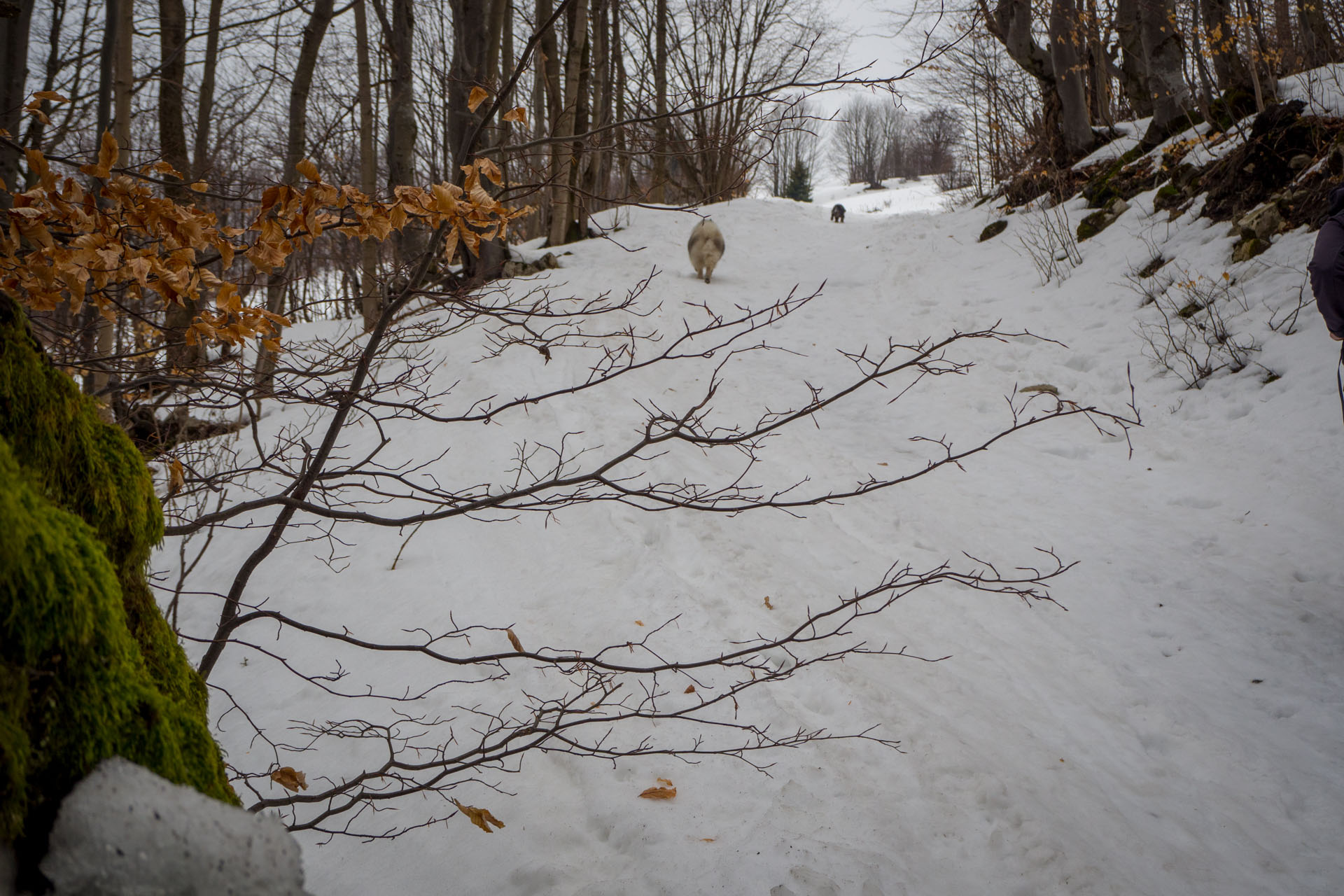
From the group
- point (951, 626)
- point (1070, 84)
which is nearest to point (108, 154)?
point (951, 626)

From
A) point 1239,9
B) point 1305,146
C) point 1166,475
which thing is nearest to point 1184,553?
point 1166,475

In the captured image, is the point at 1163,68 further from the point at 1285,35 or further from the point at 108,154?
the point at 108,154

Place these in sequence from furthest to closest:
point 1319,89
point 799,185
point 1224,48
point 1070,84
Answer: point 799,185 → point 1070,84 → point 1224,48 → point 1319,89

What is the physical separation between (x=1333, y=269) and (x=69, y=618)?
483 cm

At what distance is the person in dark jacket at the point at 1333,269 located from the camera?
350cm

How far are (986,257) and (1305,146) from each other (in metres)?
4.03

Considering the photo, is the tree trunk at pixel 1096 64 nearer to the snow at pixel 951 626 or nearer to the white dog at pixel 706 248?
the snow at pixel 951 626

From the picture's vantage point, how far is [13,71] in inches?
90.4

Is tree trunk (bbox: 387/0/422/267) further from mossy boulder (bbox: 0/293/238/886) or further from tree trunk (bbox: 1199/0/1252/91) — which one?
tree trunk (bbox: 1199/0/1252/91)

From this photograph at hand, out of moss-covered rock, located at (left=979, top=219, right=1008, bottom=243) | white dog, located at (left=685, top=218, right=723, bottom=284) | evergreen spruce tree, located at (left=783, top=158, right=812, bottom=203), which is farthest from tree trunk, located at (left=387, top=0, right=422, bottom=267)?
evergreen spruce tree, located at (left=783, top=158, right=812, bottom=203)

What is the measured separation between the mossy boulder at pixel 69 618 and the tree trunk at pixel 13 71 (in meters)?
1.37

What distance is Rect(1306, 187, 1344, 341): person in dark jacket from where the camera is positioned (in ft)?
11.5

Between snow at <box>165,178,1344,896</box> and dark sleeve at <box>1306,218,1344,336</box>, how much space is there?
1.38m

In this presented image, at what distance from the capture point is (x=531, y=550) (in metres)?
4.71
